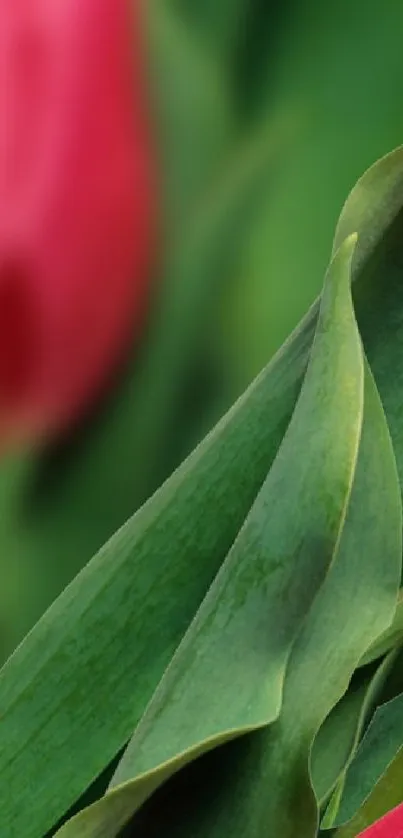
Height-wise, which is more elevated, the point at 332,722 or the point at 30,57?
the point at 30,57

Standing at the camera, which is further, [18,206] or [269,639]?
[18,206]

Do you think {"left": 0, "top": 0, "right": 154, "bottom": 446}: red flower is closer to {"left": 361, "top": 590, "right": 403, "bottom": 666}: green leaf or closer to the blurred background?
the blurred background

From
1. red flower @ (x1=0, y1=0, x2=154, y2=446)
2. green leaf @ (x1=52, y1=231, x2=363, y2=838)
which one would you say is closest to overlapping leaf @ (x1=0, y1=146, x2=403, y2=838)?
green leaf @ (x1=52, y1=231, x2=363, y2=838)

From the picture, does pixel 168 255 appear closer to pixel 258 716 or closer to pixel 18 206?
pixel 18 206

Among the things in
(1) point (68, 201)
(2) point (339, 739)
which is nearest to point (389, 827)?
(2) point (339, 739)

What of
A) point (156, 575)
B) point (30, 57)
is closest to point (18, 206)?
point (30, 57)

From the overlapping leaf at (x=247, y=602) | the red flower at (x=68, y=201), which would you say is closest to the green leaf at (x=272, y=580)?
the overlapping leaf at (x=247, y=602)
